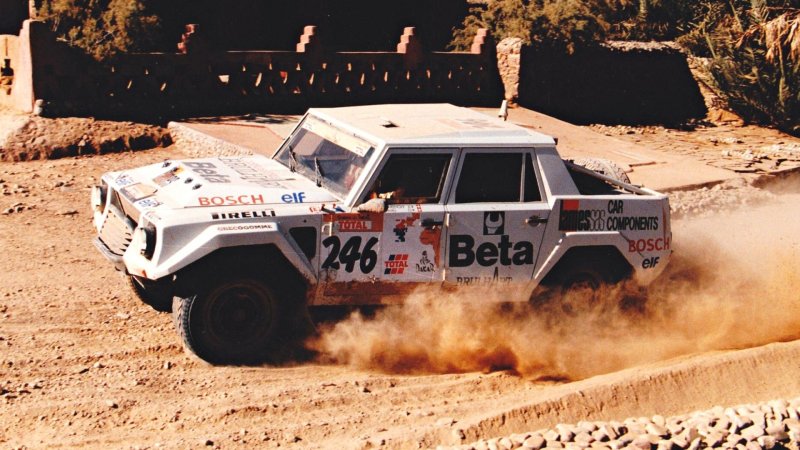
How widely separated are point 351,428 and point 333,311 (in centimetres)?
166

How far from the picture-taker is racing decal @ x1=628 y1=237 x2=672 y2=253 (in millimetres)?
8578

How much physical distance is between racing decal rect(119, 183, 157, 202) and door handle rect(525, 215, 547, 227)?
2852 millimetres

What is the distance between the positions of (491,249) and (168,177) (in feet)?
8.31

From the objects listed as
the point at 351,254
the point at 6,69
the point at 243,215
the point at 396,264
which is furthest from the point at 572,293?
the point at 6,69

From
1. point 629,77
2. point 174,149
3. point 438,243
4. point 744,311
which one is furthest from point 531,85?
point 438,243

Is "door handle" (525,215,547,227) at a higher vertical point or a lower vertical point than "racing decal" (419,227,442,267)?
higher

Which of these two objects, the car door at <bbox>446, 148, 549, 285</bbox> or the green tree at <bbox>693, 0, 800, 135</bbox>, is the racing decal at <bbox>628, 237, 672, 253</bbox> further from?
the green tree at <bbox>693, 0, 800, 135</bbox>

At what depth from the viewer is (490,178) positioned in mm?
8242

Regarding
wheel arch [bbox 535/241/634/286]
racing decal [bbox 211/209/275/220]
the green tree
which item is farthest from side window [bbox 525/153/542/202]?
the green tree

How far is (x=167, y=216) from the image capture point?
7254mm

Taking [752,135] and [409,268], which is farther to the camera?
[752,135]

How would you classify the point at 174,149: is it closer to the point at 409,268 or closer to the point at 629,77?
the point at 409,268

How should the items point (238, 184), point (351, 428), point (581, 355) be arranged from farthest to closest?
point (581, 355), point (238, 184), point (351, 428)

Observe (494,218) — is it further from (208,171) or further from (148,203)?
(148,203)
